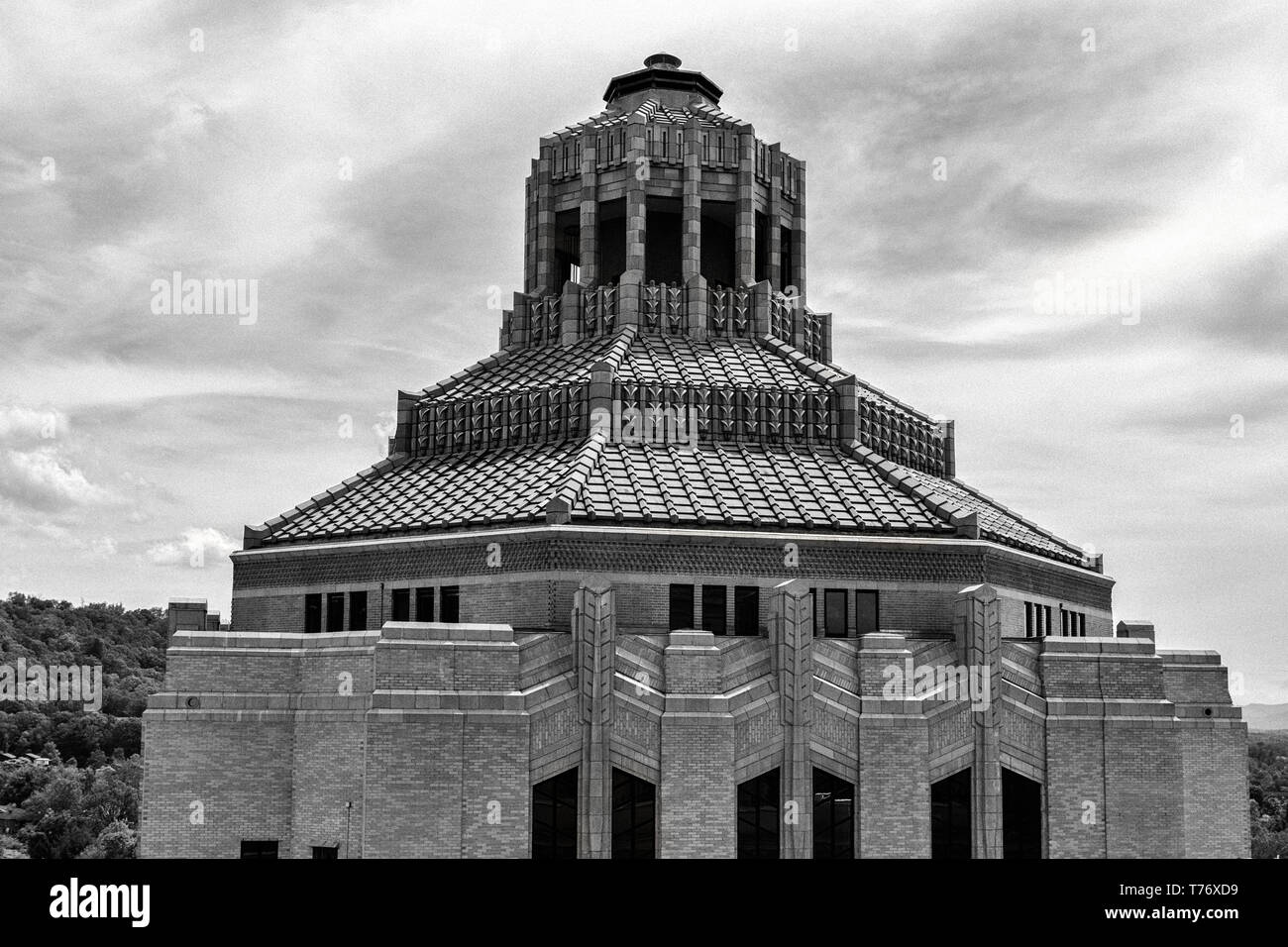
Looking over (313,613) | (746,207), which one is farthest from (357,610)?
(746,207)

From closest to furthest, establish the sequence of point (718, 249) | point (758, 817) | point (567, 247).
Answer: point (758, 817) → point (718, 249) → point (567, 247)

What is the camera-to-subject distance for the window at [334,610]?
4675cm

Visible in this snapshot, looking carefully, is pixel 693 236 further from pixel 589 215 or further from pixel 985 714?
pixel 985 714

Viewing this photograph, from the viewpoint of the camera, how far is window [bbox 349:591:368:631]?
4609 centimetres

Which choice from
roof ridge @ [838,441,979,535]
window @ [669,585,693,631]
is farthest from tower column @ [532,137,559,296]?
window @ [669,585,693,631]

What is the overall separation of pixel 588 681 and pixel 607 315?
19.3 meters

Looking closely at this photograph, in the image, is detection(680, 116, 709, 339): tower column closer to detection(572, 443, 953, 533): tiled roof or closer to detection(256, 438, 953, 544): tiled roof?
detection(572, 443, 953, 533): tiled roof

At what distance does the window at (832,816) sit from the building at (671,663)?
0.27 ft

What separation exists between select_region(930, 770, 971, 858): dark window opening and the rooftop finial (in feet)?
101

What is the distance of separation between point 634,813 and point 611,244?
26192mm

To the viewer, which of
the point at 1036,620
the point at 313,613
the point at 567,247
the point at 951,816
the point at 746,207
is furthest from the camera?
the point at 567,247

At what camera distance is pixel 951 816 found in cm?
4100

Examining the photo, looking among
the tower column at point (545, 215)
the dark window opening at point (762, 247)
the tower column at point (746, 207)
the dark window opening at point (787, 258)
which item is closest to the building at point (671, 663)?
the tower column at point (746, 207)
